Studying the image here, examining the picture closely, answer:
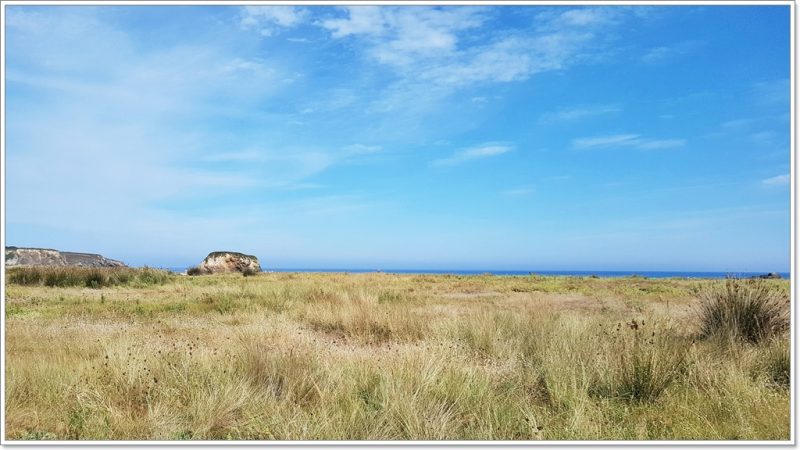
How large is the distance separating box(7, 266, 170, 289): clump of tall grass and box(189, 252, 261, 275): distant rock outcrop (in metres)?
19.2

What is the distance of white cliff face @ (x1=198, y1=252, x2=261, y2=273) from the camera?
45375 millimetres

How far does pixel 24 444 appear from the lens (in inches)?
167

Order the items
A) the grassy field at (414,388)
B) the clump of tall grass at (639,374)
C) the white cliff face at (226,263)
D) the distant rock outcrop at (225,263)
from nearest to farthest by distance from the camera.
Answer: the grassy field at (414,388)
the clump of tall grass at (639,374)
the distant rock outcrop at (225,263)
the white cliff face at (226,263)

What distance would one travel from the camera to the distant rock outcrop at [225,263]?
148 ft

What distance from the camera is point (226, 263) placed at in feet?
152

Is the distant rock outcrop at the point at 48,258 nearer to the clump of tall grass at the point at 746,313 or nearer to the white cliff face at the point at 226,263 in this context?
the white cliff face at the point at 226,263

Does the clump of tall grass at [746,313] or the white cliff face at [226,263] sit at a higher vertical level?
the white cliff face at [226,263]

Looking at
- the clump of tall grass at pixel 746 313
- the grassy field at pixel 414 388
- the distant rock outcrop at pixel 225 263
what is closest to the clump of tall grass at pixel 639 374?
the grassy field at pixel 414 388

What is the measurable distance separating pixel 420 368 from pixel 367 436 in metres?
1.35

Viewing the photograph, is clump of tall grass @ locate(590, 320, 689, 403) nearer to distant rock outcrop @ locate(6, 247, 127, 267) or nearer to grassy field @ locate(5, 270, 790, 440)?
grassy field @ locate(5, 270, 790, 440)

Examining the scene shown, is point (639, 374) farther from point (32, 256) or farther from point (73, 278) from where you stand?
point (32, 256)

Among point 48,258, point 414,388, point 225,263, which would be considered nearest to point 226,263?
point 225,263

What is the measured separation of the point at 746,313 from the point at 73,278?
975 inches

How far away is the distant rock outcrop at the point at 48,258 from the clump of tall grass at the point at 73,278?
9431 millimetres
